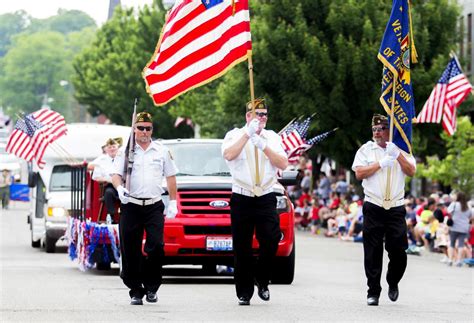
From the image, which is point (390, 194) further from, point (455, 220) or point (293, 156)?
point (293, 156)

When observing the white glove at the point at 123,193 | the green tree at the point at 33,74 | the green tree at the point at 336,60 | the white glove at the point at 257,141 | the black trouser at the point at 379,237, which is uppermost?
the green tree at the point at 33,74

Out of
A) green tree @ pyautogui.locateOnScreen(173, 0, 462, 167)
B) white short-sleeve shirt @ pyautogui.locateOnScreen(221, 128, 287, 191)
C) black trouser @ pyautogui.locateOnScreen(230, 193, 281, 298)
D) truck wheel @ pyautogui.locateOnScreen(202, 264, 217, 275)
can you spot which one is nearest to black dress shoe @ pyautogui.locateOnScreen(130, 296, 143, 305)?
black trouser @ pyautogui.locateOnScreen(230, 193, 281, 298)

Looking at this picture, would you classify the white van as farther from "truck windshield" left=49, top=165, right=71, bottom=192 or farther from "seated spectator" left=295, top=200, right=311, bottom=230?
"seated spectator" left=295, top=200, right=311, bottom=230

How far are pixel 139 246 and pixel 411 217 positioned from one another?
21102 millimetres

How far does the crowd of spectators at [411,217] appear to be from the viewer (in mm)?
28031

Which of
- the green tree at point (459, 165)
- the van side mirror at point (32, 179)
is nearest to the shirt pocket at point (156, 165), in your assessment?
the van side mirror at point (32, 179)

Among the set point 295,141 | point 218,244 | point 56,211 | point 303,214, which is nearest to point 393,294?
point 218,244

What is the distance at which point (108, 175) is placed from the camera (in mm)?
19375

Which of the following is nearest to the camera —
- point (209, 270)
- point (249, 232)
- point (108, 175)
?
point (249, 232)

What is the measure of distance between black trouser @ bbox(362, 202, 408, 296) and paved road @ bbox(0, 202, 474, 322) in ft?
1.05

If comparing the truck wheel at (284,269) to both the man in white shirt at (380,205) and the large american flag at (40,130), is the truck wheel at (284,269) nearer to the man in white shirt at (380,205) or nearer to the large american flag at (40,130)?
the man in white shirt at (380,205)

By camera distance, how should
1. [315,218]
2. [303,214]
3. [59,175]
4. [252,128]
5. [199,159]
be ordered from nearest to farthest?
[252,128]
[199,159]
[59,175]
[315,218]
[303,214]

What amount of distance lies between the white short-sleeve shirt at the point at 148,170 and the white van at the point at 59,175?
40.9 ft

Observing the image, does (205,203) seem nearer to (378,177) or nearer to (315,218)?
(378,177)
